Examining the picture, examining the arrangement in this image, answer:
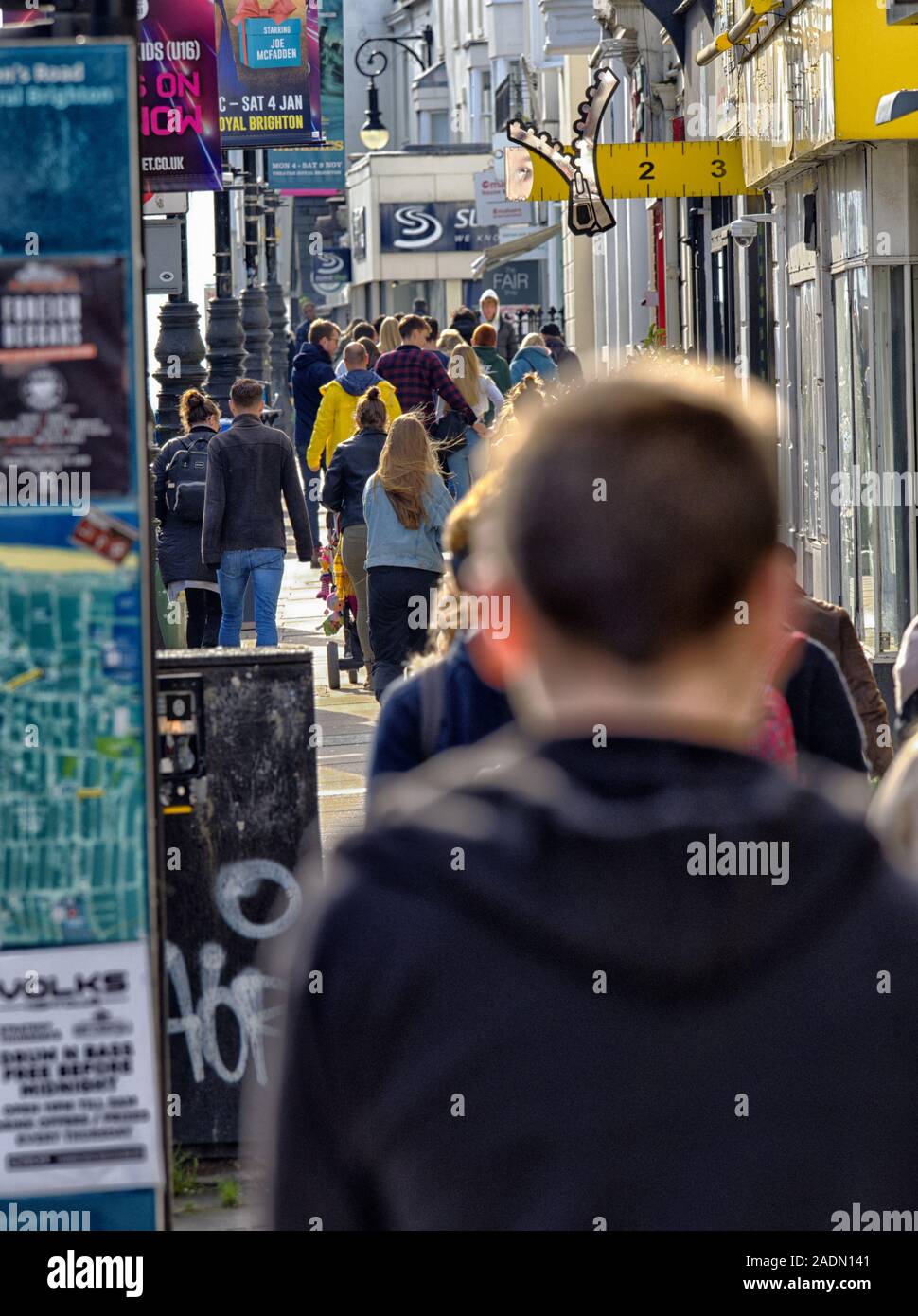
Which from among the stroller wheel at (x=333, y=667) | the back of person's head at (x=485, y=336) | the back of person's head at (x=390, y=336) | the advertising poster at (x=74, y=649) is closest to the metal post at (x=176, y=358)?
the back of person's head at (x=390, y=336)

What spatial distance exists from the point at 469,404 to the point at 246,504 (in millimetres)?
3166

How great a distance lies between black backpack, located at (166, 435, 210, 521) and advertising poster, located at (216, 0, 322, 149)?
9.00 meters

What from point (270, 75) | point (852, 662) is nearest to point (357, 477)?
point (852, 662)

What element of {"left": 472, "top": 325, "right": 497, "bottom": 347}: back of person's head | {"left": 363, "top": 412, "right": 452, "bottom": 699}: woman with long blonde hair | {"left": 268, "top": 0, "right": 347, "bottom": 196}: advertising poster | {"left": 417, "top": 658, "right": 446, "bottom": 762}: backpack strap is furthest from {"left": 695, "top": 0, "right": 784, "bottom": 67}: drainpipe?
{"left": 268, "top": 0, "right": 347, "bottom": 196}: advertising poster

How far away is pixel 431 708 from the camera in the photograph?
4062 millimetres

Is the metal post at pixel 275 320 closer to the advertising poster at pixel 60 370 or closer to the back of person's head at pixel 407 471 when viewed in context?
the back of person's head at pixel 407 471

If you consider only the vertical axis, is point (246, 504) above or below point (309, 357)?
below

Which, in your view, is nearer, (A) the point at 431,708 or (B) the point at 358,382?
(A) the point at 431,708

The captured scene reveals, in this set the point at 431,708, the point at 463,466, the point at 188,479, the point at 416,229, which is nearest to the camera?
the point at 431,708

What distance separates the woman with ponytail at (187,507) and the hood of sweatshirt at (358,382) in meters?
1.38

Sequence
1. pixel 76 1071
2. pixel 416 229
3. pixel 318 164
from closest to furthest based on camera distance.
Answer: pixel 76 1071 < pixel 318 164 < pixel 416 229

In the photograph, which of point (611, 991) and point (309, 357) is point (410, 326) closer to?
point (309, 357)

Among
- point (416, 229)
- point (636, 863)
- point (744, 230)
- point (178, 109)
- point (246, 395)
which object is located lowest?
point (636, 863)
